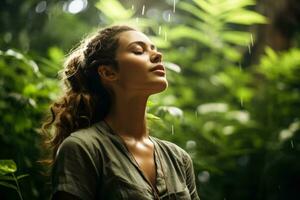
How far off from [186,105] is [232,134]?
0.76 m

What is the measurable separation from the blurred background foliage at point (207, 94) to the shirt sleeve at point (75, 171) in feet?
2.81

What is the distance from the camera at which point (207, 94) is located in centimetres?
535

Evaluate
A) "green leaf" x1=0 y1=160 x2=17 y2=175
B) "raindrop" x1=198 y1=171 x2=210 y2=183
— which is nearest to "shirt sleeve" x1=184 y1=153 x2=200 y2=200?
"green leaf" x1=0 y1=160 x2=17 y2=175

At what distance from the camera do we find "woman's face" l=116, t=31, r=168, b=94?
6.91ft

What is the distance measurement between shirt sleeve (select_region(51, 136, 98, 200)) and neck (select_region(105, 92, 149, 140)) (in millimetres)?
267

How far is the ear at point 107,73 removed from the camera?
2191 millimetres

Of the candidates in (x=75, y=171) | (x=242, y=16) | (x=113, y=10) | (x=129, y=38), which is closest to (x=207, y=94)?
(x=242, y=16)

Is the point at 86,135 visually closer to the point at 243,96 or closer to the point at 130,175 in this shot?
the point at 130,175

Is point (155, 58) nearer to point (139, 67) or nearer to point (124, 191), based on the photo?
point (139, 67)

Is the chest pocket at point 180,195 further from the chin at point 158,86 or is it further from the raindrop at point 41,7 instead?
the raindrop at point 41,7

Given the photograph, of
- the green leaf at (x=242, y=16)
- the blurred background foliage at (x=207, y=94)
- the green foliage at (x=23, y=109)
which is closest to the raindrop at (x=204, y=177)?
the blurred background foliage at (x=207, y=94)

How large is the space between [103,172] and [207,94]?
3.54 meters

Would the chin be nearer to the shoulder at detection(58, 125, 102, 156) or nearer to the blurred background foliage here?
the shoulder at detection(58, 125, 102, 156)

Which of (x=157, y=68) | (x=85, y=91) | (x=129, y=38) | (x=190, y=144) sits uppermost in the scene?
(x=129, y=38)
